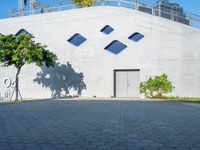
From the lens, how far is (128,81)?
2597cm

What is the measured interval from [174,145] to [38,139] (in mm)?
2918

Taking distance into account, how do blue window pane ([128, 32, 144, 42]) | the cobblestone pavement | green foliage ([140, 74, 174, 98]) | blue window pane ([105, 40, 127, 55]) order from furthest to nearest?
blue window pane ([105, 40, 127, 55]) → blue window pane ([128, 32, 144, 42]) → green foliage ([140, 74, 174, 98]) → the cobblestone pavement

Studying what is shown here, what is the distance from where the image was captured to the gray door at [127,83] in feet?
84.6

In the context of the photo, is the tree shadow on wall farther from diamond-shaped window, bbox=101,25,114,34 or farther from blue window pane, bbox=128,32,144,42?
blue window pane, bbox=128,32,144,42

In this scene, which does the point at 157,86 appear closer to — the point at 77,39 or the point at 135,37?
the point at 135,37

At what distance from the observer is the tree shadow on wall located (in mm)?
26938

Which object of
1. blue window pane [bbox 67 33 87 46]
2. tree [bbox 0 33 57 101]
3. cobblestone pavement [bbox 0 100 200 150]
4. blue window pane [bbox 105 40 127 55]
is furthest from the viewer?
blue window pane [bbox 67 33 87 46]

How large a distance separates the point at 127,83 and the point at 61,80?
5.94 m

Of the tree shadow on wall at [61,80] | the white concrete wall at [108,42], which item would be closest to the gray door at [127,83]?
the white concrete wall at [108,42]

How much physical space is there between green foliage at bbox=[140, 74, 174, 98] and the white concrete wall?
1.24 metres

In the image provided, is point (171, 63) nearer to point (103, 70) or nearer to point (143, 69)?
point (143, 69)

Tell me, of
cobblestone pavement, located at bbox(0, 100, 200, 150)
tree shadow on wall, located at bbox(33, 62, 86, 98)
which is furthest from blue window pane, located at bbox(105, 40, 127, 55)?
cobblestone pavement, located at bbox(0, 100, 200, 150)

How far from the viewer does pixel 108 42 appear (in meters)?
26.1

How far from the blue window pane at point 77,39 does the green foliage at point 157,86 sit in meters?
6.94
